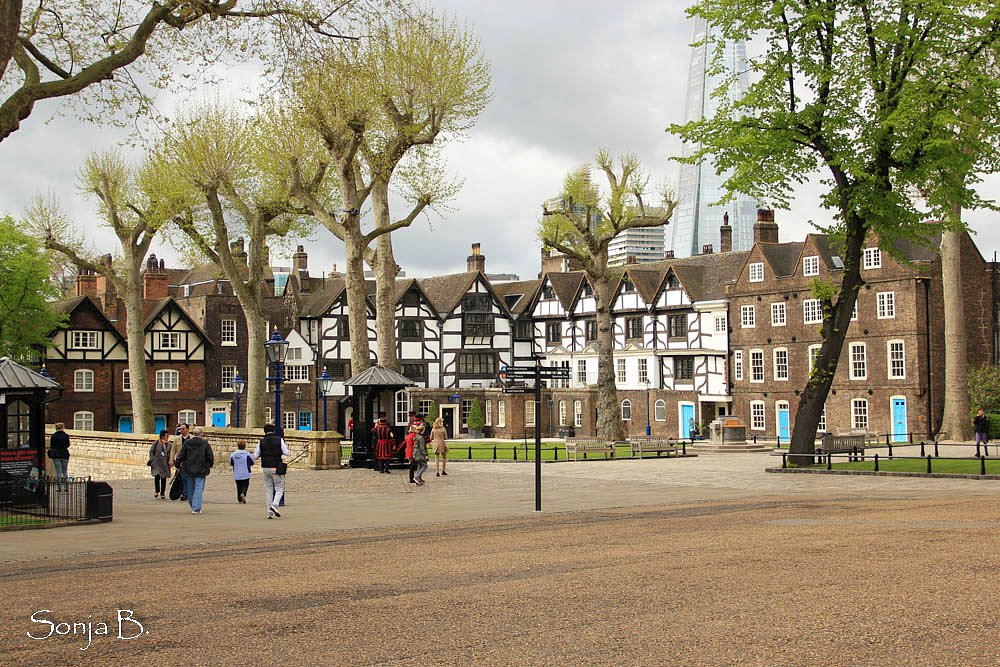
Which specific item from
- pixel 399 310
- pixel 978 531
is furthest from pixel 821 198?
pixel 399 310

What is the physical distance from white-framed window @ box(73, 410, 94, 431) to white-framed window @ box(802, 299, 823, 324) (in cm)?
3832

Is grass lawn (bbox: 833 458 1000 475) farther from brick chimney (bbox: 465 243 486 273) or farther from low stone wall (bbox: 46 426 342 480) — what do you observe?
brick chimney (bbox: 465 243 486 273)

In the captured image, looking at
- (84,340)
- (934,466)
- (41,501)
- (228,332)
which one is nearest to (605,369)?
(934,466)

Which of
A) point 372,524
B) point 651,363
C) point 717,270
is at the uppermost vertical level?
point 717,270

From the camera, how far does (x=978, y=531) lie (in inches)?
586

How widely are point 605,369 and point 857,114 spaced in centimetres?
2073

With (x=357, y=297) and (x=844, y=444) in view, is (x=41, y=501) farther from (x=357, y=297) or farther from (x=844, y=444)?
(x=844, y=444)

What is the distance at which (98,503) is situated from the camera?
18.7 m

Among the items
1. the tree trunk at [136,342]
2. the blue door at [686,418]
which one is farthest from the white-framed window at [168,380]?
the blue door at [686,418]

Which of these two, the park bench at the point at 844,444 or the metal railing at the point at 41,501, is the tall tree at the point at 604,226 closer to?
the park bench at the point at 844,444

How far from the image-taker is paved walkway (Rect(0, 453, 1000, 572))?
658 inches

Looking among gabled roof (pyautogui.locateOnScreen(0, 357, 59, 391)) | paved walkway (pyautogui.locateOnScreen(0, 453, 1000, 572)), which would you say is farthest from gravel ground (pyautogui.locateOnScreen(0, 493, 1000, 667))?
gabled roof (pyautogui.locateOnScreen(0, 357, 59, 391))

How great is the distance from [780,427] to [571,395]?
13.8m

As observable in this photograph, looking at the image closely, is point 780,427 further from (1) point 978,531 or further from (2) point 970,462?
(1) point 978,531
